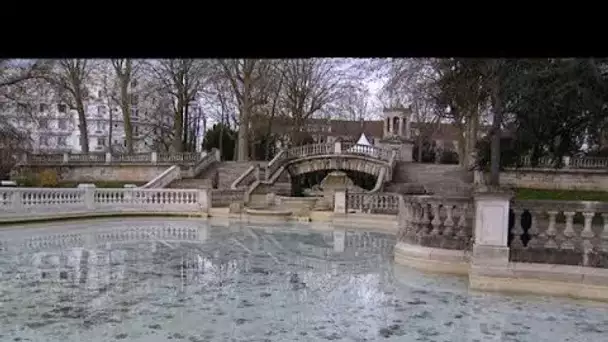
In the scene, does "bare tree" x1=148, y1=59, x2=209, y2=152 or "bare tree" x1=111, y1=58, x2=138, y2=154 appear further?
"bare tree" x1=148, y1=59, x2=209, y2=152

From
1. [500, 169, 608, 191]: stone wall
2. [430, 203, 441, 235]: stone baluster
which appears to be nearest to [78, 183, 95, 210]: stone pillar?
[430, 203, 441, 235]: stone baluster

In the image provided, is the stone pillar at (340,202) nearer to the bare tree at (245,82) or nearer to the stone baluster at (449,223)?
the stone baluster at (449,223)

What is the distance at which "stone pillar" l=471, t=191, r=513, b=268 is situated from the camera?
26.6ft

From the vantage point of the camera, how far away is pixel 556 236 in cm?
792

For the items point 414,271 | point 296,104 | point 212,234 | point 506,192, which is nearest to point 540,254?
point 506,192

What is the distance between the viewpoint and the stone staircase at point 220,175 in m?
27.7

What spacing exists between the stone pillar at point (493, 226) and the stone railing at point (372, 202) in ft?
38.0

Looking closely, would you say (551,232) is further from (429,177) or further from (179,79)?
(179,79)

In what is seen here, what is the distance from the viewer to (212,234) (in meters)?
15.6

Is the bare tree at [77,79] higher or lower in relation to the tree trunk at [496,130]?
higher

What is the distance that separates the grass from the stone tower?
360 inches

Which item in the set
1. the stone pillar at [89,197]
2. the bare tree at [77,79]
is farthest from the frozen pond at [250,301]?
the bare tree at [77,79]

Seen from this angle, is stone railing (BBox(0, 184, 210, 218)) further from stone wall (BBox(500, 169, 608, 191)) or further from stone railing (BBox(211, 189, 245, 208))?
stone wall (BBox(500, 169, 608, 191))

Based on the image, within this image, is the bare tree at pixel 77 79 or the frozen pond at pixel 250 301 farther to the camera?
the bare tree at pixel 77 79
